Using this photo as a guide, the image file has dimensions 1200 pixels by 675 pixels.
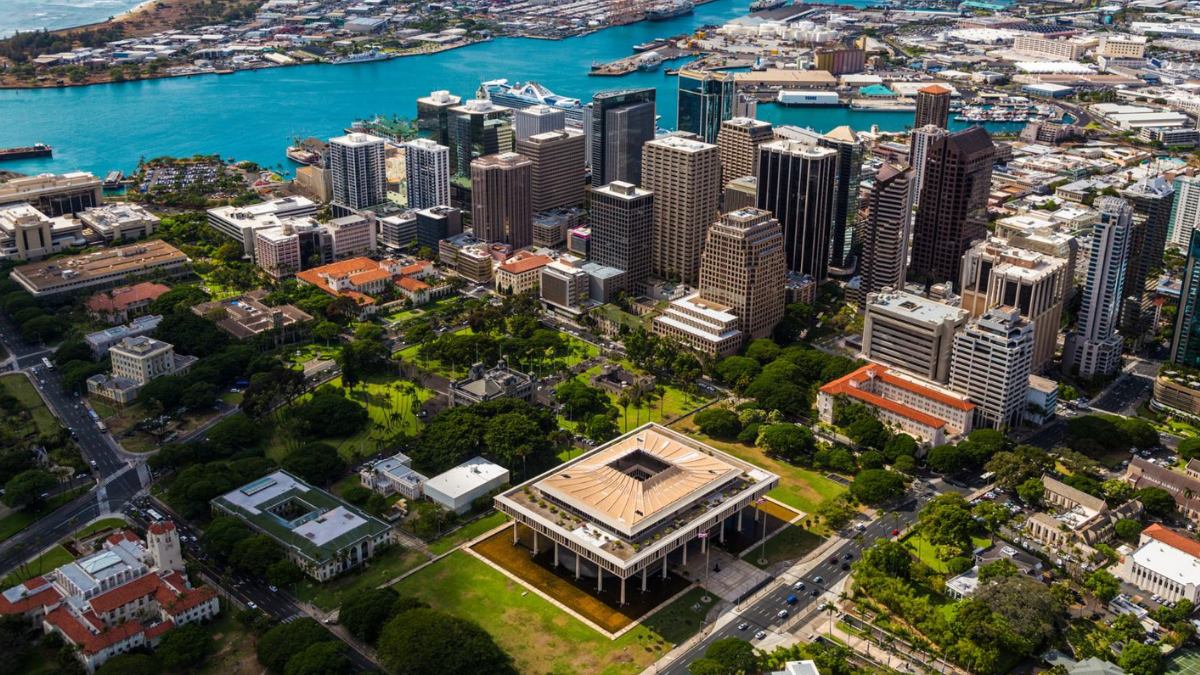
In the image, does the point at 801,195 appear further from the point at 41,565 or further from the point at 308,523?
the point at 41,565

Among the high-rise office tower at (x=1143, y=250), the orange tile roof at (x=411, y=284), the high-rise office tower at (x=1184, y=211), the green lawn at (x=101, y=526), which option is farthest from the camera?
the high-rise office tower at (x=1184, y=211)

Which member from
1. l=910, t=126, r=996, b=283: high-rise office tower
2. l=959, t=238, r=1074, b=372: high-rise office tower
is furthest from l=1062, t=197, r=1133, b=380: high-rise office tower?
l=910, t=126, r=996, b=283: high-rise office tower

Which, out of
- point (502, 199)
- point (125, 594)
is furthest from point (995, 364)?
point (125, 594)

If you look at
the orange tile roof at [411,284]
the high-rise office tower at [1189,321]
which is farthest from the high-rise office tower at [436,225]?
the high-rise office tower at [1189,321]

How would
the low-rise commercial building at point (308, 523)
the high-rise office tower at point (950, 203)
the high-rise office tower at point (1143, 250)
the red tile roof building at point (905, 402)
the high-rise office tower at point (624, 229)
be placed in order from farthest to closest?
1. the high-rise office tower at point (624, 229)
2. the high-rise office tower at point (950, 203)
3. the high-rise office tower at point (1143, 250)
4. the red tile roof building at point (905, 402)
5. the low-rise commercial building at point (308, 523)

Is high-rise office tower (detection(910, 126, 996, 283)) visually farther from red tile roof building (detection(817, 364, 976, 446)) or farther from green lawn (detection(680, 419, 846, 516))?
green lawn (detection(680, 419, 846, 516))

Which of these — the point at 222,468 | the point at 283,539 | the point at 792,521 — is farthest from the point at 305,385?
the point at 792,521

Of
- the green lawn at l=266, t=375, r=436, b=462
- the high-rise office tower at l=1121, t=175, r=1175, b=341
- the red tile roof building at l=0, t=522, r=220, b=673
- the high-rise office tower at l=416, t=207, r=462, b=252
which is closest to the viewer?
the red tile roof building at l=0, t=522, r=220, b=673

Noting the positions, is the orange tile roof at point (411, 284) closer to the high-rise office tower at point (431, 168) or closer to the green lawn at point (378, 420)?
the green lawn at point (378, 420)
